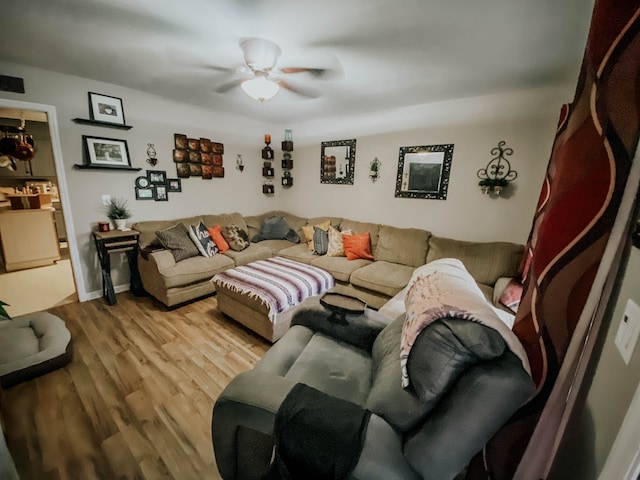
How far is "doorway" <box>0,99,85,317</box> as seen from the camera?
100 inches

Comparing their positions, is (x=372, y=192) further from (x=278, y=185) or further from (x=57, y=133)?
(x=57, y=133)

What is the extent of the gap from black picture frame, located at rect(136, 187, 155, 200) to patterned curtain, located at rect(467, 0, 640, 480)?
3.86 metres

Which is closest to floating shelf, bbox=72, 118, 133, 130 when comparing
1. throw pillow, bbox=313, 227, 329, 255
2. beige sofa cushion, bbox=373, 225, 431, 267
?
throw pillow, bbox=313, 227, 329, 255

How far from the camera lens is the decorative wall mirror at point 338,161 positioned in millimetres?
3742

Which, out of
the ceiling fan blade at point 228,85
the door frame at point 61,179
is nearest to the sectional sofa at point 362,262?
the door frame at point 61,179

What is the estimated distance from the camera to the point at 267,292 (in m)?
2.19

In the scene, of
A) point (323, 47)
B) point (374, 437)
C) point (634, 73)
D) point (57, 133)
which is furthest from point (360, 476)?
point (57, 133)

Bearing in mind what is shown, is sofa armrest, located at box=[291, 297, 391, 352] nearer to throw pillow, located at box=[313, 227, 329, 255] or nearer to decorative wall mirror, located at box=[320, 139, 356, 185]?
throw pillow, located at box=[313, 227, 329, 255]

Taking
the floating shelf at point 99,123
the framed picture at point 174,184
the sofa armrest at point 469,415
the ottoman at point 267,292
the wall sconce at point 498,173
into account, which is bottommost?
the ottoman at point 267,292

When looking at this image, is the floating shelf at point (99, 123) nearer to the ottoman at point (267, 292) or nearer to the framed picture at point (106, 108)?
the framed picture at point (106, 108)

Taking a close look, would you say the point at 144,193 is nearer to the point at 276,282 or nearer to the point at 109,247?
the point at 109,247

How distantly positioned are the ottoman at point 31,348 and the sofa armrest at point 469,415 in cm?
247

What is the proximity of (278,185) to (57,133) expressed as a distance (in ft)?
9.63

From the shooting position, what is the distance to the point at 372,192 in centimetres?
360
